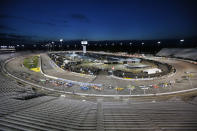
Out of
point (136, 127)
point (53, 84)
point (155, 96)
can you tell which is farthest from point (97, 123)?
point (53, 84)

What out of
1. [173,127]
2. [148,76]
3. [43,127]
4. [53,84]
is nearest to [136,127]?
[173,127]

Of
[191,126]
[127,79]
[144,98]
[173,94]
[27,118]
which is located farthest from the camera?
[127,79]

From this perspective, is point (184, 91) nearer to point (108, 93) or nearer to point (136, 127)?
point (108, 93)

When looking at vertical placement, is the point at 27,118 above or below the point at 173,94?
above

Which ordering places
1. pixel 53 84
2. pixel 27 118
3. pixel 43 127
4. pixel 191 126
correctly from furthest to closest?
pixel 53 84 < pixel 27 118 < pixel 191 126 < pixel 43 127

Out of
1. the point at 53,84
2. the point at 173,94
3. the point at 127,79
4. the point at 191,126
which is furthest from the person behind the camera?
the point at 127,79

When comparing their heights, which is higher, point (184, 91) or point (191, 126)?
point (191, 126)

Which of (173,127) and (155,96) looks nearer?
(173,127)

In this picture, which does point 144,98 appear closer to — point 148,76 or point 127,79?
point 127,79

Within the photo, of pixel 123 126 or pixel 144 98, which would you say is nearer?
pixel 123 126
